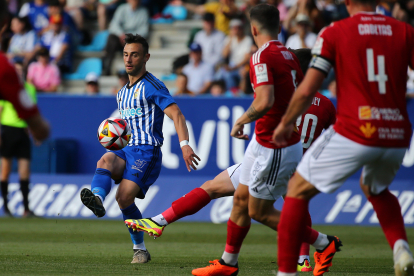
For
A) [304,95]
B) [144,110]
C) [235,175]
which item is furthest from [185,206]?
[304,95]

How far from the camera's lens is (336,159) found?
159 inches

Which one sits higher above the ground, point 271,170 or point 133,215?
point 271,170

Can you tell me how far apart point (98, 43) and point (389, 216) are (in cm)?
1355

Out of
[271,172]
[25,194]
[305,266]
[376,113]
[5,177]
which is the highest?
[376,113]

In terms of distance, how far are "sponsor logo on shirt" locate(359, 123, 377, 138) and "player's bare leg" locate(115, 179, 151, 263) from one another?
9.23 feet

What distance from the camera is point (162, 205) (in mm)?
10930

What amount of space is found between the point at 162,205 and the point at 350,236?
351 centimetres

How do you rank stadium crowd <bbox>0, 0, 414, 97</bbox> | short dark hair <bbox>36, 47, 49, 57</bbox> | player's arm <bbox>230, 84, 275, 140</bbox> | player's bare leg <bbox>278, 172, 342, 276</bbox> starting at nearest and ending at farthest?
player's bare leg <bbox>278, 172, 342, 276</bbox>, player's arm <bbox>230, 84, 275, 140</bbox>, stadium crowd <bbox>0, 0, 414, 97</bbox>, short dark hair <bbox>36, 47, 49, 57</bbox>

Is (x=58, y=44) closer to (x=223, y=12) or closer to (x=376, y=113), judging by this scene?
(x=223, y=12)

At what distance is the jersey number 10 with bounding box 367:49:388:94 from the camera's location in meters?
4.05

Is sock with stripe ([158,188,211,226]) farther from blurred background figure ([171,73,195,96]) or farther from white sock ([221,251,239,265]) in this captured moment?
blurred background figure ([171,73,195,96])

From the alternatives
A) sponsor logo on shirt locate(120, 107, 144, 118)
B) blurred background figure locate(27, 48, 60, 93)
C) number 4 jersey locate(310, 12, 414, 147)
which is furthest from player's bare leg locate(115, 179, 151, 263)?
blurred background figure locate(27, 48, 60, 93)

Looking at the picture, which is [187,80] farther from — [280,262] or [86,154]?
[280,262]

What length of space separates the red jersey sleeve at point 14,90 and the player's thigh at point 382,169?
228 cm
